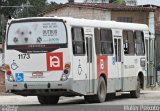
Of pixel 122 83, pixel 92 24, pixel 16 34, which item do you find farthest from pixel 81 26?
pixel 122 83

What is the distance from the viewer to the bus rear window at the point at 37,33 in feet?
Result: 67.3

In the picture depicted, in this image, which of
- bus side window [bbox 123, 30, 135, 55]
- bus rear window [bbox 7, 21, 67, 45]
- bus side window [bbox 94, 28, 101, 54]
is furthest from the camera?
bus side window [bbox 123, 30, 135, 55]

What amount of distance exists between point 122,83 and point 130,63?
1192 mm

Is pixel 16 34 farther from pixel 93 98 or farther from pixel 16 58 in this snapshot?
pixel 93 98

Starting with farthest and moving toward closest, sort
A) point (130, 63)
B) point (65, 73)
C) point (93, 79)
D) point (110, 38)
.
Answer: point (130, 63)
point (110, 38)
point (93, 79)
point (65, 73)

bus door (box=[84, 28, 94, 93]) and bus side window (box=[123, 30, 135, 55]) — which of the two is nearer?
bus door (box=[84, 28, 94, 93])

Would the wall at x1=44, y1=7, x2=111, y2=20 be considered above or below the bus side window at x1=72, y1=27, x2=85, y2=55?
above

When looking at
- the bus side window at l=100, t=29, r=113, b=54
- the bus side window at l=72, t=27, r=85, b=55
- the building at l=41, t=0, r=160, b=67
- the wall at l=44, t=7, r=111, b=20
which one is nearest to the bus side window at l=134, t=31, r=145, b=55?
the bus side window at l=100, t=29, r=113, b=54

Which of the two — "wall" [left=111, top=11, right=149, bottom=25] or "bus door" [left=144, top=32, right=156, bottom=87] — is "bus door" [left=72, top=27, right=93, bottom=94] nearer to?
"bus door" [left=144, top=32, right=156, bottom=87]

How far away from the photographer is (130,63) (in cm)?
2527

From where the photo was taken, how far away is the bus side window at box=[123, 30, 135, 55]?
81.7 ft

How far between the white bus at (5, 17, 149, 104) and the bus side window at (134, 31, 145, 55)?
341 centimetres

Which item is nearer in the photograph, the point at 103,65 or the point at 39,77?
the point at 39,77

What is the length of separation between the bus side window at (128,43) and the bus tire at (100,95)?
2700 millimetres
